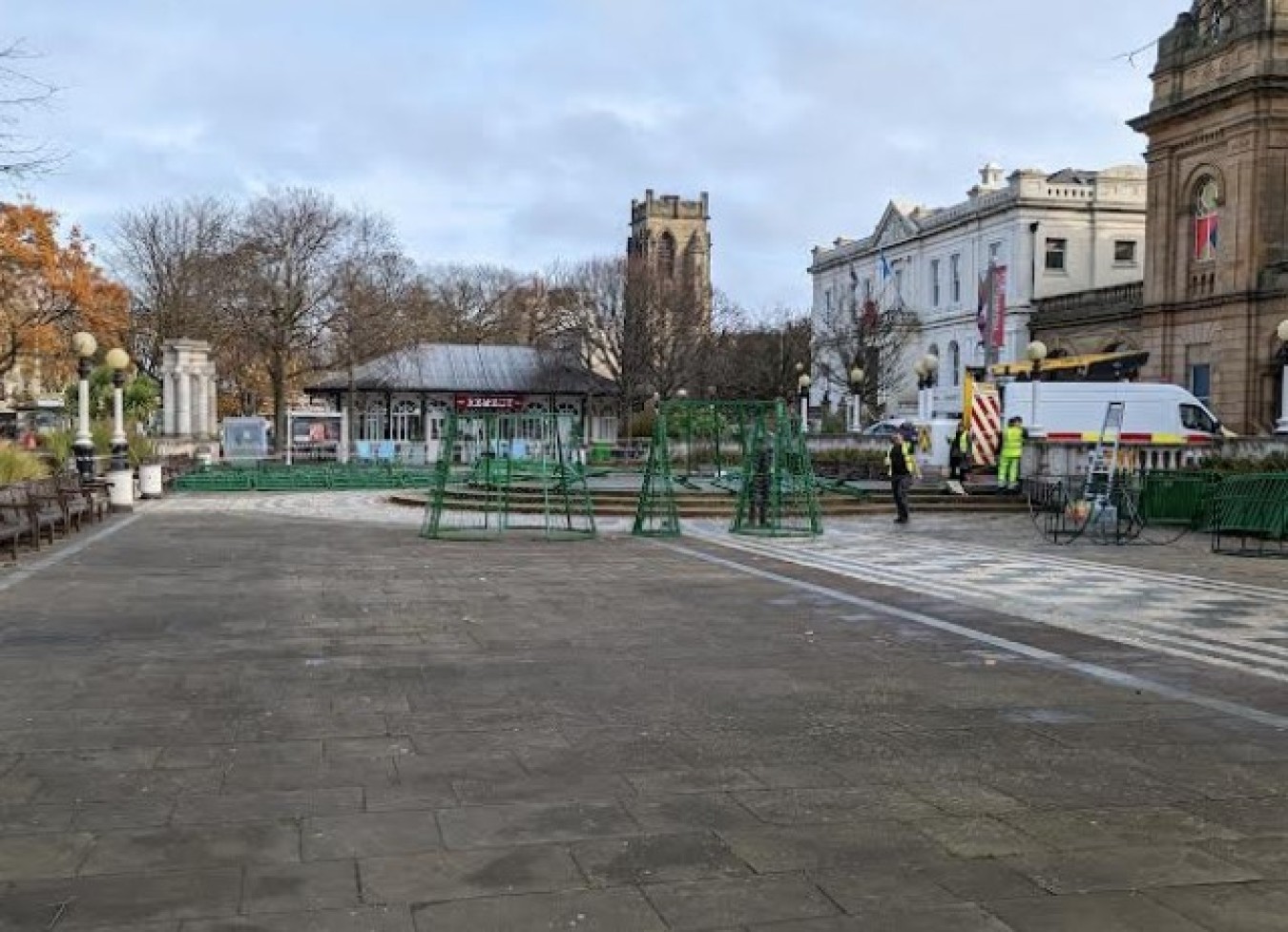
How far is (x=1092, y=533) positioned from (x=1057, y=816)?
1568cm

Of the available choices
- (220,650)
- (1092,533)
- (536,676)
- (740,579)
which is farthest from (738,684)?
(1092,533)

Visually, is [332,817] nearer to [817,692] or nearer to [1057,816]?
[1057,816]

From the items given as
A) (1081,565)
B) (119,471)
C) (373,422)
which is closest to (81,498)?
(119,471)

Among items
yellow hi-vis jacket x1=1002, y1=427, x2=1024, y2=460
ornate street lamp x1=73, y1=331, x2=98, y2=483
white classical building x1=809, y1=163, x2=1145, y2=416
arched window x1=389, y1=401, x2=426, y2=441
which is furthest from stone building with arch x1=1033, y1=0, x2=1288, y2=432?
arched window x1=389, y1=401, x2=426, y2=441

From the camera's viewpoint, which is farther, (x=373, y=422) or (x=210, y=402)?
(x=373, y=422)

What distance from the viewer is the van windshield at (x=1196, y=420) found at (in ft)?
99.9

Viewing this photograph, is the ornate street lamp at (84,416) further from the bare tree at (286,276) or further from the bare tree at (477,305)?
the bare tree at (477,305)

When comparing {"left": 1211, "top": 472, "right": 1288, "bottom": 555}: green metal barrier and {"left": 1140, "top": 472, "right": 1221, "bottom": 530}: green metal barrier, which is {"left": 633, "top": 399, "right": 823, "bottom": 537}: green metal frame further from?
{"left": 1211, "top": 472, "right": 1288, "bottom": 555}: green metal barrier

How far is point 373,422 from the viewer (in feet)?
189

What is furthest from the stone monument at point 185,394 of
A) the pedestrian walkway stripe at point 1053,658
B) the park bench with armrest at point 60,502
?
the pedestrian walkway stripe at point 1053,658

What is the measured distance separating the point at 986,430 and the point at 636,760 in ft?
85.2

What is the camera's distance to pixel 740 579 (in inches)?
557

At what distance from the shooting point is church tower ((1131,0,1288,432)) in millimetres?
36688

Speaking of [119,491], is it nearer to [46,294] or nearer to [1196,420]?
[46,294]
